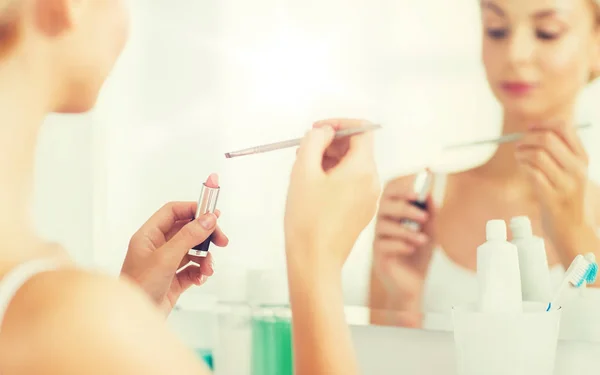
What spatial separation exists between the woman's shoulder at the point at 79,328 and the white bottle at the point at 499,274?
1.19ft

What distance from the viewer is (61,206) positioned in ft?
3.70

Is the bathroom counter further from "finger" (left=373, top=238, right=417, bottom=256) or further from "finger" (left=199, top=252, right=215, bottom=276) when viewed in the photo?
"finger" (left=199, top=252, right=215, bottom=276)

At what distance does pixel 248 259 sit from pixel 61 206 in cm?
42

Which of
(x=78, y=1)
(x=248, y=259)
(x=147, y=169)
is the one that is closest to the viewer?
(x=78, y=1)

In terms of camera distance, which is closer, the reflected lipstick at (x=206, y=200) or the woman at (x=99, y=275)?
the woman at (x=99, y=275)

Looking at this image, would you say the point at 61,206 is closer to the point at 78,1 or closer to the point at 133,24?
the point at 133,24

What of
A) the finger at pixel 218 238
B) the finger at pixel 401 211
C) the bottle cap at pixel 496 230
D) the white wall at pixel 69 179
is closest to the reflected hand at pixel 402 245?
the finger at pixel 401 211

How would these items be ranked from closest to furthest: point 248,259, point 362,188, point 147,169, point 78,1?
point 78,1
point 362,188
point 248,259
point 147,169

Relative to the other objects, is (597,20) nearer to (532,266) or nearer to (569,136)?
(569,136)

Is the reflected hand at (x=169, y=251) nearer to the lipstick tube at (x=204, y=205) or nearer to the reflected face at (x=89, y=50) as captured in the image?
the lipstick tube at (x=204, y=205)

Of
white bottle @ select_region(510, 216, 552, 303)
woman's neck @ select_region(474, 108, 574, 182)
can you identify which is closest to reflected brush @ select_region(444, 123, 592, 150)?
woman's neck @ select_region(474, 108, 574, 182)

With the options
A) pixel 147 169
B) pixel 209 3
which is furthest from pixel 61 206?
pixel 209 3

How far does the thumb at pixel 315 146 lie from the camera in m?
0.70

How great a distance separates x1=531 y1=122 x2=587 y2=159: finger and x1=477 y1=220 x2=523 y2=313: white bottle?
0.12 meters
